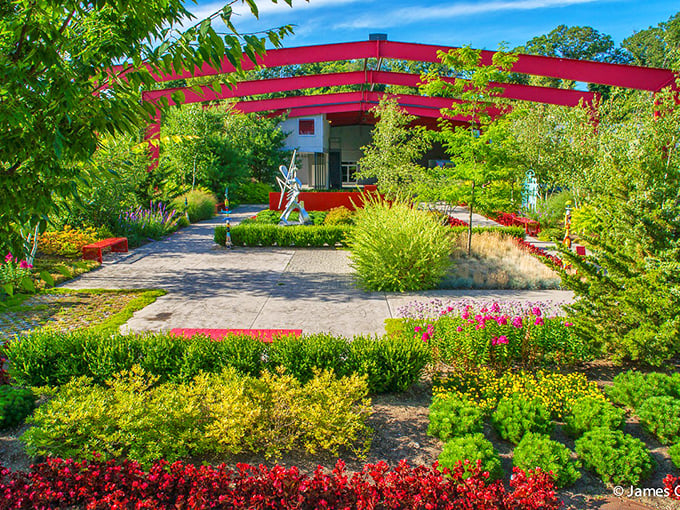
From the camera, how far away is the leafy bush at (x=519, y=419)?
445 cm

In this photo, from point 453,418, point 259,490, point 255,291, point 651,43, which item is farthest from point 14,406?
point 651,43

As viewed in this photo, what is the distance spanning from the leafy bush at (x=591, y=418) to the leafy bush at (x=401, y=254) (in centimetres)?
550

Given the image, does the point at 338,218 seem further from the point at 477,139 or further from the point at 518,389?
the point at 518,389

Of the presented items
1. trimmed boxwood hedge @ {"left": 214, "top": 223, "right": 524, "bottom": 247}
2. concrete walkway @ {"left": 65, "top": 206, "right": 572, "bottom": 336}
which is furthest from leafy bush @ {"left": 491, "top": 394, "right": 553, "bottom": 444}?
trimmed boxwood hedge @ {"left": 214, "top": 223, "right": 524, "bottom": 247}

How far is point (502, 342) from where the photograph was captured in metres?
5.79

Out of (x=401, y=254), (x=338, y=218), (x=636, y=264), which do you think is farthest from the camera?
(x=338, y=218)

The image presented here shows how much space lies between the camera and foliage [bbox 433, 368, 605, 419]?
4891 mm

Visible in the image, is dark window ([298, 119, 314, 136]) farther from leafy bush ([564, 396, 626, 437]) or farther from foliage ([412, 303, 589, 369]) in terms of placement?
leafy bush ([564, 396, 626, 437])

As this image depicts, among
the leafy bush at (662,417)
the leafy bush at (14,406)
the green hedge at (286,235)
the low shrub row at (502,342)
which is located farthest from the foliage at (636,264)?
the green hedge at (286,235)

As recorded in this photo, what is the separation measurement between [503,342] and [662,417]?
5.60 feet

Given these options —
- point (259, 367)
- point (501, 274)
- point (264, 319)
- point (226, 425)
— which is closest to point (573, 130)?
point (501, 274)

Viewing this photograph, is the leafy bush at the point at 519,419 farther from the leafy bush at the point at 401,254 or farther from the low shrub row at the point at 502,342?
the leafy bush at the point at 401,254

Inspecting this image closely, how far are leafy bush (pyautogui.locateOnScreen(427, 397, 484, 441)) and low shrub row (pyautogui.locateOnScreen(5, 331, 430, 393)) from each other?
80cm

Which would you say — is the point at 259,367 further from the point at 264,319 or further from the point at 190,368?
the point at 264,319
